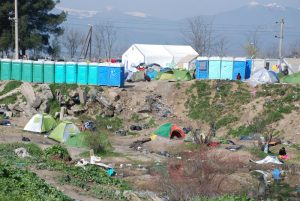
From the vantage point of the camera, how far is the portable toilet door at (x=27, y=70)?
4228 cm

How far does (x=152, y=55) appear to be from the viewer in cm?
6116

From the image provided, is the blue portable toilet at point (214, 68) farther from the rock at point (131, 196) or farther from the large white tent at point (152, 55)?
the rock at point (131, 196)

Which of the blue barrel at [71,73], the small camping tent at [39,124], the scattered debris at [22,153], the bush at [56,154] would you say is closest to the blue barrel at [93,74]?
the blue barrel at [71,73]

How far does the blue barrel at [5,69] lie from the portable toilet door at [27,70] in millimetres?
1265

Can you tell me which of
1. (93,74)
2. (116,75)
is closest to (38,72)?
(93,74)

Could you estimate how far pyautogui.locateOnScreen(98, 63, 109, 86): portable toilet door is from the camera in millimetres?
40281

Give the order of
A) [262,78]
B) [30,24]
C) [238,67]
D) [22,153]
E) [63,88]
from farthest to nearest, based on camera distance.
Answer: [30,24] < [238,67] < [63,88] < [262,78] < [22,153]

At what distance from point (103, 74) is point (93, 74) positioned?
0.72 metres

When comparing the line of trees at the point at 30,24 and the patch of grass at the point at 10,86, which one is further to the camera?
the line of trees at the point at 30,24

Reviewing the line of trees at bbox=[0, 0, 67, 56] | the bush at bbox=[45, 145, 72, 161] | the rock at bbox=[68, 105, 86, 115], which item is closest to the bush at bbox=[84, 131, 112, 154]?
the bush at bbox=[45, 145, 72, 161]

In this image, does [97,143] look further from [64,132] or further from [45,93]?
[45,93]

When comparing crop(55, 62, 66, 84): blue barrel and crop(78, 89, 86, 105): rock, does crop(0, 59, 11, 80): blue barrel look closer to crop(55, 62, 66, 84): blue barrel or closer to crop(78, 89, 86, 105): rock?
crop(55, 62, 66, 84): blue barrel

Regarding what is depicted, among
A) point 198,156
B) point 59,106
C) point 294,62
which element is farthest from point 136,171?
point 294,62

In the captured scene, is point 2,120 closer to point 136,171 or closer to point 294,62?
point 136,171
